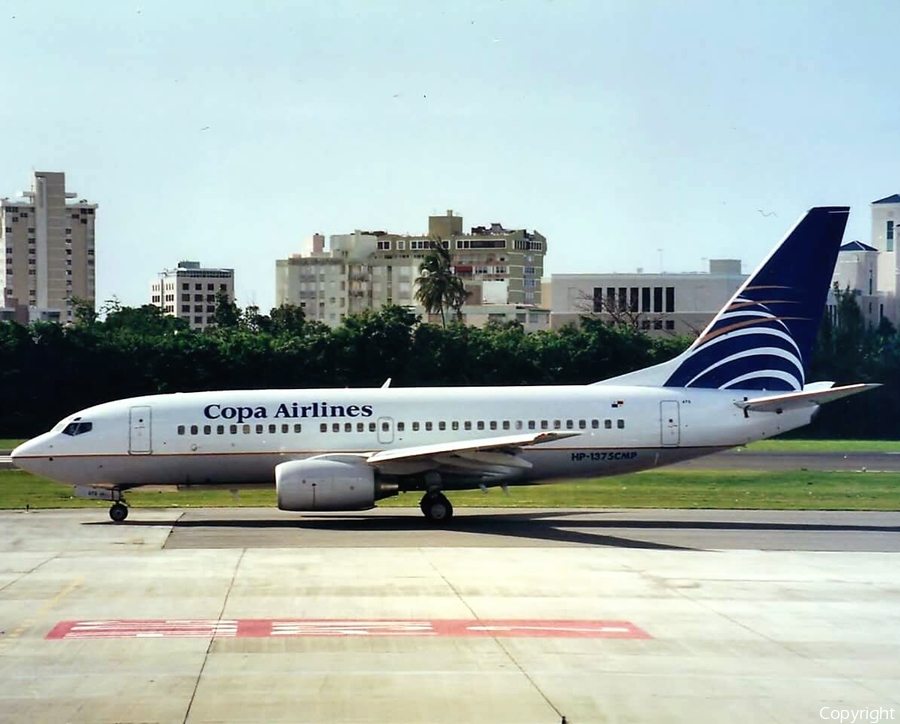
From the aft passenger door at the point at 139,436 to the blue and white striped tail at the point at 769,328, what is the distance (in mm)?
13288

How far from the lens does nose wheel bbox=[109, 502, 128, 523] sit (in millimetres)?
33844

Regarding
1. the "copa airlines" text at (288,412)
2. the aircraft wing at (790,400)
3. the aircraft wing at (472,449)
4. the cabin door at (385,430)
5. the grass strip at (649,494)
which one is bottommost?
the grass strip at (649,494)

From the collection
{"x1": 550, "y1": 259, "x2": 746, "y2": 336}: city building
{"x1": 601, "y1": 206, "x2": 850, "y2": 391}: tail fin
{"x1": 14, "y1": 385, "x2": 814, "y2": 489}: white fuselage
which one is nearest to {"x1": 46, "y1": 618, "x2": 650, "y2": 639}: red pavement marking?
{"x1": 14, "y1": 385, "x2": 814, "y2": 489}: white fuselage

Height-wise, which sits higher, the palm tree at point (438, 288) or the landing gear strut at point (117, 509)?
the palm tree at point (438, 288)

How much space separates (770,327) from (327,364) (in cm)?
3711

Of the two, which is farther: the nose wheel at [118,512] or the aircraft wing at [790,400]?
the nose wheel at [118,512]

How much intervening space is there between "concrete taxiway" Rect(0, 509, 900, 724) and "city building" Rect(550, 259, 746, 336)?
304 ft

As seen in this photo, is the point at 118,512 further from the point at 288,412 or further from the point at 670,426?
the point at 670,426

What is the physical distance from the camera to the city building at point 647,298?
406 ft

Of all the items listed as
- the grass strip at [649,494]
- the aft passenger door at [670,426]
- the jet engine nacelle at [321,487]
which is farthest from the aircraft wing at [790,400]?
the jet engine nacelle at [321,487]

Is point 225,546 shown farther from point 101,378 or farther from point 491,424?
point 101,378

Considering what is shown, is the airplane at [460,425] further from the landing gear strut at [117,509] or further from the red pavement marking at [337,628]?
the red pavement marking at [337,628]

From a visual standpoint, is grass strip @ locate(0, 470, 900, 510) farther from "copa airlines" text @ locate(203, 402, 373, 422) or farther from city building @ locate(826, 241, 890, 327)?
city building @ locate(826, 241, 890, 327)

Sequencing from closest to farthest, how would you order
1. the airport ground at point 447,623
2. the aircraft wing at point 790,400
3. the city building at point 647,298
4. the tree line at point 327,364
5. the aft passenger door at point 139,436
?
the airport ground at point 447,623, the aircraft wing at point 790,400, the aft passenger door at point 139,436, the tree line at point 327,364, the city building at point 647,298
